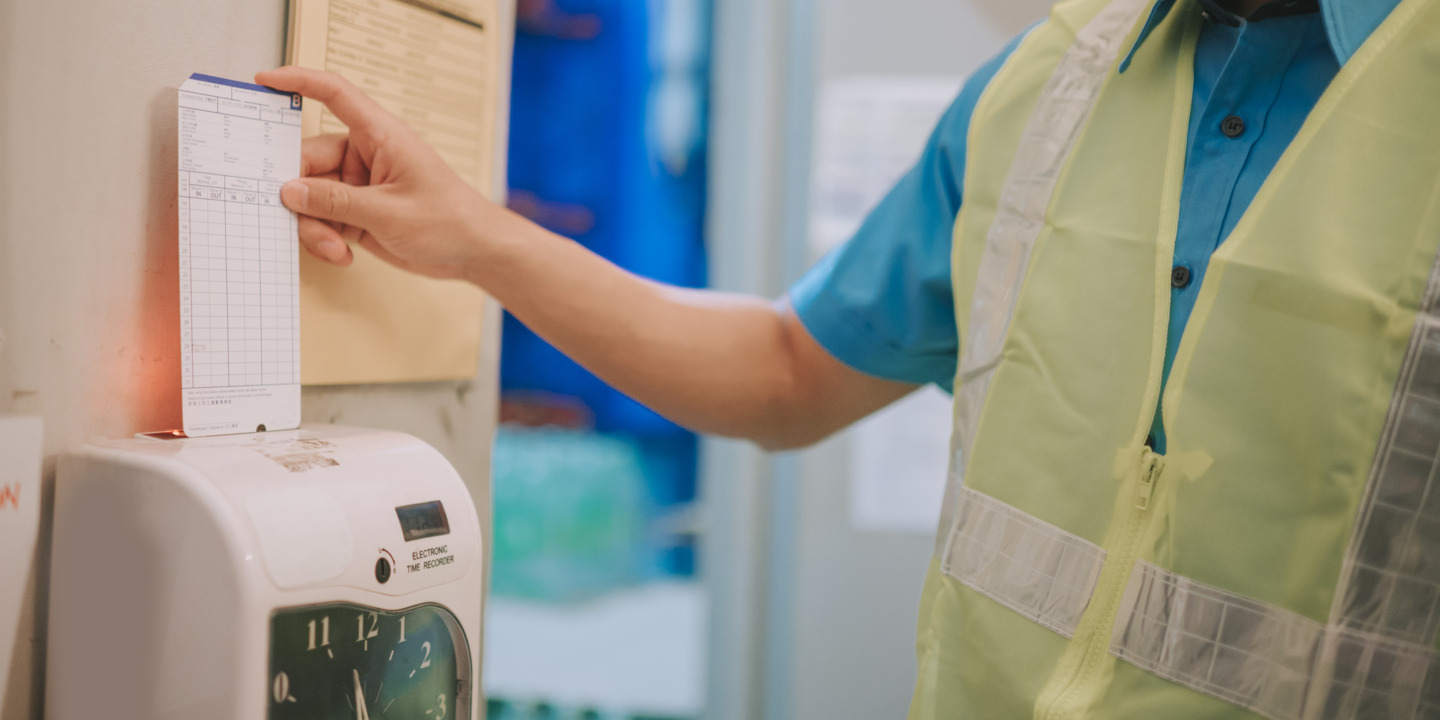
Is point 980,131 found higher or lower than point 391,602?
higher

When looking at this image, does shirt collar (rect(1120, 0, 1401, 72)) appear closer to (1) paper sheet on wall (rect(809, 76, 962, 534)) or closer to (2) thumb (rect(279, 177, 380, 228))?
(2) thumb (rect(279, 177, 380, 228))

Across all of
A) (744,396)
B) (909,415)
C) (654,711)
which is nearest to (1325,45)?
(744,396)

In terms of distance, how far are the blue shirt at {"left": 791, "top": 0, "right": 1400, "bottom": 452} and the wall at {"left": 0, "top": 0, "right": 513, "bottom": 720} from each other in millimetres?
612

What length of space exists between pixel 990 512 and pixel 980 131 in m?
0.37

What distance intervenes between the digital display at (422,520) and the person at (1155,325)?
0.25 meters

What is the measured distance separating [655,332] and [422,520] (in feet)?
1.14

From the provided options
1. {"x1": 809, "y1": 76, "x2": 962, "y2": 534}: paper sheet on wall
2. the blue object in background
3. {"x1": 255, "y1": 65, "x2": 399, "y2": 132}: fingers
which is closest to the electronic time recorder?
{"x1": 255, "y1": 65, "x2": 399, "y2": 132}: fingers

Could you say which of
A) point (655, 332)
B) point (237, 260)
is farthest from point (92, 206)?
point (655, 332)

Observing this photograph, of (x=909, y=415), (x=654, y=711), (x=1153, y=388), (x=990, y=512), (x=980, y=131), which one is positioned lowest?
(x=654, y=711)

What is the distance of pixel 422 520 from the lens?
0.70 metres

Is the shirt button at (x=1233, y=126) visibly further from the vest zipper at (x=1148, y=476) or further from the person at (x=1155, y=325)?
the vest zipper at (x=1148, y=476)

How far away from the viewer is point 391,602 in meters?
0.67

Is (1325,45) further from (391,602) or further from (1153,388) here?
(391,602)

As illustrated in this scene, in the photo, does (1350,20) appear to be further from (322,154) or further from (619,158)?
(619,158)
